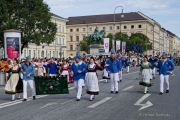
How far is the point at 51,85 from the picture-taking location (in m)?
18.6

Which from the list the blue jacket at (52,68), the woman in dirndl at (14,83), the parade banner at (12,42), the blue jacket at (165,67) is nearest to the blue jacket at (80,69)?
the woman in dirndl at (14,83)

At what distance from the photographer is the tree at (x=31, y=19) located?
63.7m

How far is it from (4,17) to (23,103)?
46.2 metres

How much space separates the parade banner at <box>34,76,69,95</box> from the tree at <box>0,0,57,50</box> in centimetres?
4495

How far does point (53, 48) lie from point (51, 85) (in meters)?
99.4

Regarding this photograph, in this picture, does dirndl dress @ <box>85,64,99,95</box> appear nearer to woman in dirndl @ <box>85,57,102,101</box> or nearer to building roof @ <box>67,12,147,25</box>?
woman in dirndl @ <box>85,57,102,101</box>

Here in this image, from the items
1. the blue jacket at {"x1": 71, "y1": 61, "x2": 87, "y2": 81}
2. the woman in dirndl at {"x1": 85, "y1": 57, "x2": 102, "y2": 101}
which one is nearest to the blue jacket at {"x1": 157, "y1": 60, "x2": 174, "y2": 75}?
the woman in dirndl at {"x1": 85, "y1": 57, "x2": 102, "y2": 101}

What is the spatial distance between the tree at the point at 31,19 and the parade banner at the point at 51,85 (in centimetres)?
4495

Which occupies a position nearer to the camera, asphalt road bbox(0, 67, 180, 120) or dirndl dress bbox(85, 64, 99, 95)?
asphalt road bbox(0, 67, 180, 120)

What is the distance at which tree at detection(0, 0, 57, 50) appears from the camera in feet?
209

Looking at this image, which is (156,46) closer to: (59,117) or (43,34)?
(43,34)

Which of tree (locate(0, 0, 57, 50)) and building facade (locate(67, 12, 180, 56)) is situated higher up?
building facade (locate(67, 12, 180, 56))

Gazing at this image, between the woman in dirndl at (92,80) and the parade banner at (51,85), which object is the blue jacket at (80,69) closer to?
the woman in dirndl at (92,80)

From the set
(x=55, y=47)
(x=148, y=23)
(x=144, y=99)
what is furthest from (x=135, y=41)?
(x=144, y=99)
